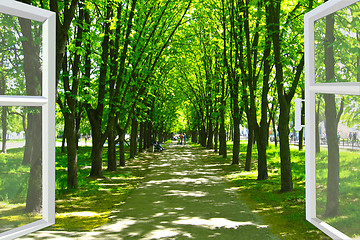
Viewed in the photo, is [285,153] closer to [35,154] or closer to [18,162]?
[35,154]

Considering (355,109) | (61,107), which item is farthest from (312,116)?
(61,107)

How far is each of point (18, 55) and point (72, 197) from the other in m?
8.38

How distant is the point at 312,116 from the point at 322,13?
1.12 m

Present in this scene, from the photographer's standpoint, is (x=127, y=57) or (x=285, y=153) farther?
(x=127, y=57)

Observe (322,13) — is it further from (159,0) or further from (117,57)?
(159,0)

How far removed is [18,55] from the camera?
12.5 feet

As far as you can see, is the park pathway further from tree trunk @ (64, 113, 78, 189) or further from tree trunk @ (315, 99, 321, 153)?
tree trunk @ (315, 99, 321, 153)

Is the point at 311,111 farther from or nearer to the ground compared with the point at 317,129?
farther from the ground

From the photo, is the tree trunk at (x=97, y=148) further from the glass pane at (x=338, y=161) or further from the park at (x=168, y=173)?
the glass pane at (x=338, y=161)

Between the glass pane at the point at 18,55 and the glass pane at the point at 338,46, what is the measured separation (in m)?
3.08

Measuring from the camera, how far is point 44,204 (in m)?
3.76

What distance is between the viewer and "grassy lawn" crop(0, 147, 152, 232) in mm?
3480

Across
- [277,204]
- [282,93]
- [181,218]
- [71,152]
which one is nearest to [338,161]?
[181,218]

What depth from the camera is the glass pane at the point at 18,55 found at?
3590 millimetres
